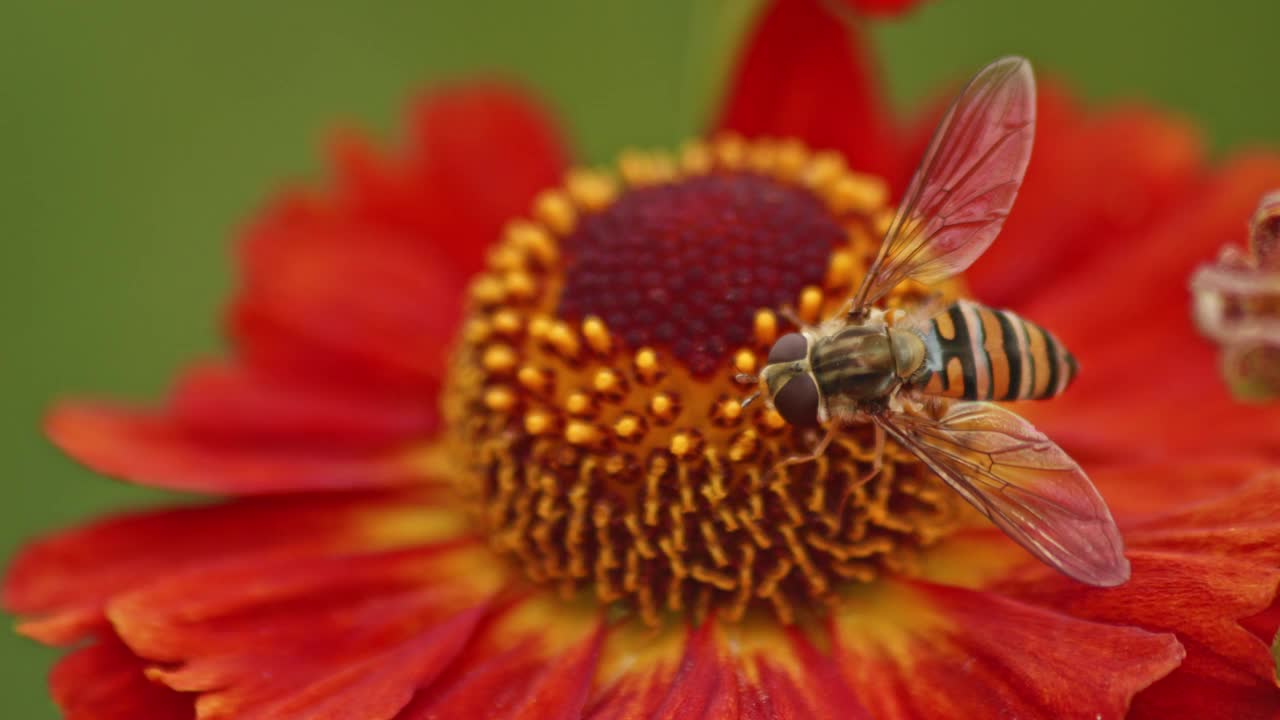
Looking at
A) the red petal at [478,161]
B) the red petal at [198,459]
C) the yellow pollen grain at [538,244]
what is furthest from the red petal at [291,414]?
the yellow pollen grain at [538,244]

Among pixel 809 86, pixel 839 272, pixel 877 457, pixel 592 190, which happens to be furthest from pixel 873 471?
pixel 809 86

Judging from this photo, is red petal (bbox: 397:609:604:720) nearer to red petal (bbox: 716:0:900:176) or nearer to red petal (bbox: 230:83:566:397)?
red petal (bbox: 230:83:566:397)

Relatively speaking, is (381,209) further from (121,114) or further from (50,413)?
(121,114)

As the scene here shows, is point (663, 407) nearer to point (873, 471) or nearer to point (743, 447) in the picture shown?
point (743, 447)

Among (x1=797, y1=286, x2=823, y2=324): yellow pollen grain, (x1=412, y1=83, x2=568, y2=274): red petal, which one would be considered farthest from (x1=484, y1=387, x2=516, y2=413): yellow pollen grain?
(x1=412, y1=83, x2=568, y2=274): red petal

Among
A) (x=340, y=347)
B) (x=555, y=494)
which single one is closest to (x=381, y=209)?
(x=340, y=347)

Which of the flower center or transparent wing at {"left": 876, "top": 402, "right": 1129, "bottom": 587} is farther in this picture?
the flower center
